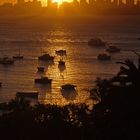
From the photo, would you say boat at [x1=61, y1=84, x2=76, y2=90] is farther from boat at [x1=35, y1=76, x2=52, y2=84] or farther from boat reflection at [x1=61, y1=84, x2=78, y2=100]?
boat at [x1=35, y1=76, x2=52, y2=84]

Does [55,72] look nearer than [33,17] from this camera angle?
Yes

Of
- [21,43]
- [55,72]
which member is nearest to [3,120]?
[55,72]

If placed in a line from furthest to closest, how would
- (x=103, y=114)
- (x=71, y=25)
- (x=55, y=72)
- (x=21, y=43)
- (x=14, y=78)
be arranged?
(x=71, y=25)
(x=21, y=43)
(x=55, y=72)
(x=14, y=78)
(x=103, y=114)

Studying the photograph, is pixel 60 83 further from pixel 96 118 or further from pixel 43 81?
pixel 96 118

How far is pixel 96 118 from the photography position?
39.5ft

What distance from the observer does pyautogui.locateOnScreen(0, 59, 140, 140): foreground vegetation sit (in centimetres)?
1095

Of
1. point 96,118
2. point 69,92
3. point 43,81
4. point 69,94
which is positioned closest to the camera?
point 96,118

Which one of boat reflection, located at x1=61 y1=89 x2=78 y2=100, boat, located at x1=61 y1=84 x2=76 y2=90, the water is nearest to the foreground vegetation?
the water

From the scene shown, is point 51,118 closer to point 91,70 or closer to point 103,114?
point 103,114

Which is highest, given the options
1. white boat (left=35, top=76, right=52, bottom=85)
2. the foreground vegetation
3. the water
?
the foreground vegetation

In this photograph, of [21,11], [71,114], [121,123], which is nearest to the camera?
[121,123]

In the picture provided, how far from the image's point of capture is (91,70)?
45.5 meters

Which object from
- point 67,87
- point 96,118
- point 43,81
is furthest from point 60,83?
point 96,118

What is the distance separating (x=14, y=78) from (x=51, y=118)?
27.0m
